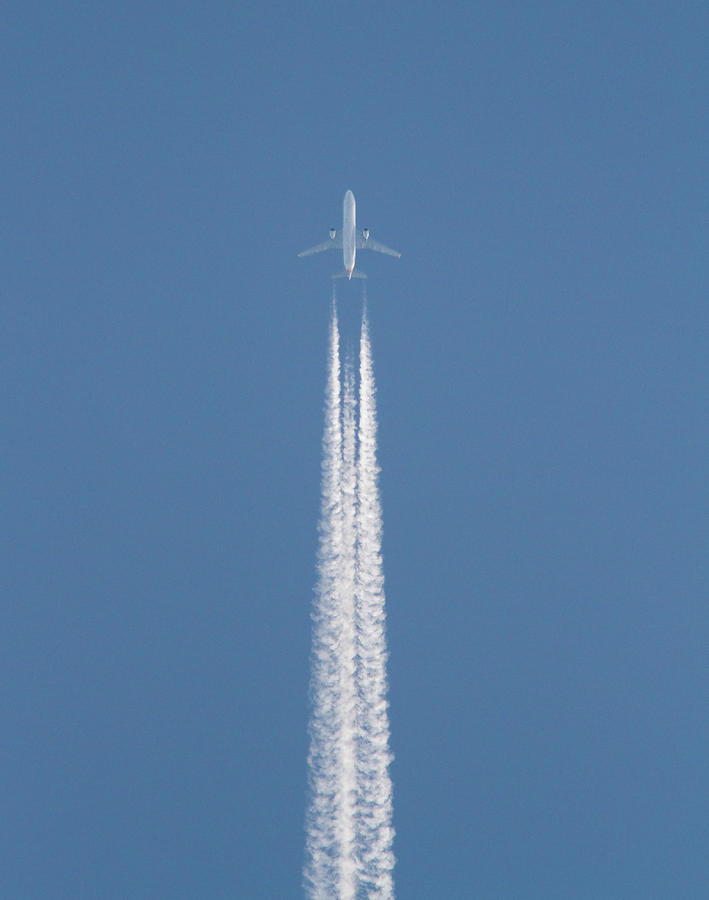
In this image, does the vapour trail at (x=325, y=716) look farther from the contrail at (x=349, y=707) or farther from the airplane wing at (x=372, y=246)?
the airplane wing at (x=372, y=246)

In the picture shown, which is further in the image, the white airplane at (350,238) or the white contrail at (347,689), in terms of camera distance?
the white airplane at (350,238)

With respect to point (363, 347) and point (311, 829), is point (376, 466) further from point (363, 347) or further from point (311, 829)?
point (311, 829)

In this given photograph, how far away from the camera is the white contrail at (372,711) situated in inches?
2899

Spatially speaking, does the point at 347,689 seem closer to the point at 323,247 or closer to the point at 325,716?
the point at 325,716

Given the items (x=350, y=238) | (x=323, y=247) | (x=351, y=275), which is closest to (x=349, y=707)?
(x=351, y=275)

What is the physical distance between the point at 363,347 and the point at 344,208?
8485 mm

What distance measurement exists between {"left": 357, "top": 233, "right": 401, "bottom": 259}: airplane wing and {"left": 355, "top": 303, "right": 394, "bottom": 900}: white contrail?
48.5 feet

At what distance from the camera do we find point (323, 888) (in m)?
72.5

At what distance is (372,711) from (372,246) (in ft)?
97.2

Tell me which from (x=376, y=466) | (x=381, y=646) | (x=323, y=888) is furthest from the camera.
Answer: (x=376, y=466)

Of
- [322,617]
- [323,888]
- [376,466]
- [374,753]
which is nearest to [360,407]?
[376,466]

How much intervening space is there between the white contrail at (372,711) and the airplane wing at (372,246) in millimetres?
14771

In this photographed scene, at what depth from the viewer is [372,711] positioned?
249 feet

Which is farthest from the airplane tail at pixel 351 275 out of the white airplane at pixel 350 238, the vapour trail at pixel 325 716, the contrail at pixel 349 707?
the vapour trail at pixel 325 716
